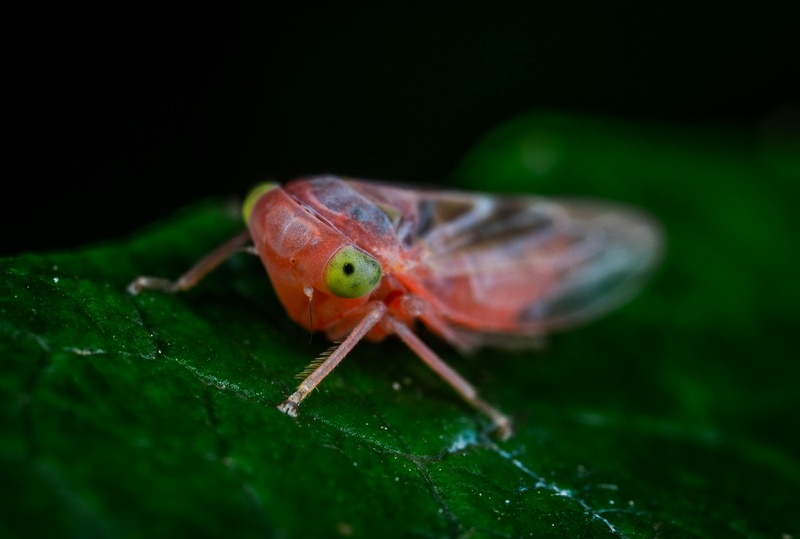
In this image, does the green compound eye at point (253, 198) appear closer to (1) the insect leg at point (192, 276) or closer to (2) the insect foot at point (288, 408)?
(1) the insect leg at point (192, 276)

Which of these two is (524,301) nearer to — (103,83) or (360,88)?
(360,88)

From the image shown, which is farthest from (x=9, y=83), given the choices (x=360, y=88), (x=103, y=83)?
(x=360, y=88)

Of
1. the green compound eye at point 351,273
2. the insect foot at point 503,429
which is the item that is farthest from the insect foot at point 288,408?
the insect foot at point 503,429

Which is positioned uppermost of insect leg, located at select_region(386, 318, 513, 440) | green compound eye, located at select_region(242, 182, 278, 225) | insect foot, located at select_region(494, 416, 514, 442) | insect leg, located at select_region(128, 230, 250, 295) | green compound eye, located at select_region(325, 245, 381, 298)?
green compound eye, located at select_region(242, 182, 278, 225)

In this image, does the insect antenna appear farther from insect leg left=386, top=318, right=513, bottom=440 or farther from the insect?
insect leg left=386, top=318, right=513, bottom=440

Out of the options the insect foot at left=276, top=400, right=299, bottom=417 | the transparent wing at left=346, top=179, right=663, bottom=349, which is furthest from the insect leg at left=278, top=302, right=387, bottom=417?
the transparent wing at left=346, top=179, right=663, bottom=349

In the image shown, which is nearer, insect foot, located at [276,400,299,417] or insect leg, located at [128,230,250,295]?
insect foot, located at [276,400,299,417]

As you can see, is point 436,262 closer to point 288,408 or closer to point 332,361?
point 332,361
